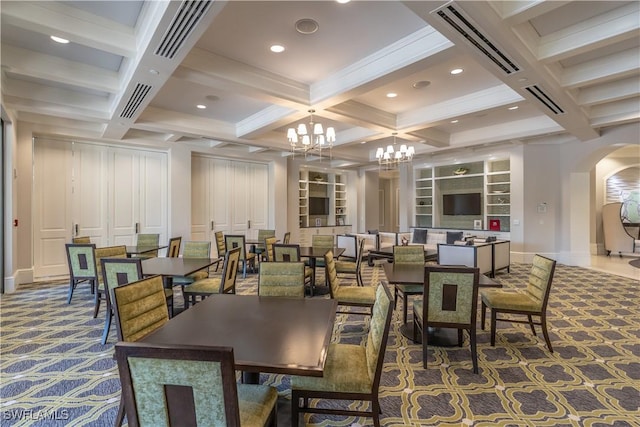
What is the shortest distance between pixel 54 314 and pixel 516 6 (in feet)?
20.8

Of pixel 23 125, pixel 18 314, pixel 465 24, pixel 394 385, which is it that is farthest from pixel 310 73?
pixel 23 125

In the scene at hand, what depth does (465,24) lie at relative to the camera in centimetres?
276

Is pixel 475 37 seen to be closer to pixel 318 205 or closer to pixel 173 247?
pixel 173 247

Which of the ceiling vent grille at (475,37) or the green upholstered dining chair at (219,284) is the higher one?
the ceiling vent grille at (475,37)

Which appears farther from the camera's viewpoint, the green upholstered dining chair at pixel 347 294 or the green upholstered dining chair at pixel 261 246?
the green upholstered dining chair at pixel 261 246

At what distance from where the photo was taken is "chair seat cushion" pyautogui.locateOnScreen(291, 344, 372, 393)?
189 cm

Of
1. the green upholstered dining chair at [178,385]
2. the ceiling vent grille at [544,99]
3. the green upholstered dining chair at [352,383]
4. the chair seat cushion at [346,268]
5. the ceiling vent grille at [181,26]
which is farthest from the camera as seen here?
the chair seat cushion at [346,268]

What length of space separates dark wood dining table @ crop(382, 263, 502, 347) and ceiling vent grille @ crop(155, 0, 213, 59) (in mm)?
2964

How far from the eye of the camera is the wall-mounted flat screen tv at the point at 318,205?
11.4m

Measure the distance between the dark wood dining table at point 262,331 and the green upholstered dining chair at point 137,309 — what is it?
239mm

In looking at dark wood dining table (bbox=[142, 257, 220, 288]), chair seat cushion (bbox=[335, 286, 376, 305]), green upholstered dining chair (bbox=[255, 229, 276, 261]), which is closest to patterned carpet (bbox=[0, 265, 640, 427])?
chair seat cushion (bbox=[335, 286, 376, 305])

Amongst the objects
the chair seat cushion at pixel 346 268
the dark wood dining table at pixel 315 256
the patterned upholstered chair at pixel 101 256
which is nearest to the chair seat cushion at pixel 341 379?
the dark wood dining table at pixel 315 256

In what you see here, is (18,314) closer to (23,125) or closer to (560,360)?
(23,125)

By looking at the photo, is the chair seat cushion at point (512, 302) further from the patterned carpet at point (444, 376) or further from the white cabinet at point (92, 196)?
the white cabinet at point (92, 196)
